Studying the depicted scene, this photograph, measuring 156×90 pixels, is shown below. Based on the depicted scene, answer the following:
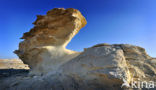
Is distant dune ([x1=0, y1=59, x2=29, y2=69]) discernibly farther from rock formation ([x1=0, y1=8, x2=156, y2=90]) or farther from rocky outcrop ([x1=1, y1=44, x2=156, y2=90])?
rocky outcrop ([x1=1, y1=44, x2=156, y2=90])

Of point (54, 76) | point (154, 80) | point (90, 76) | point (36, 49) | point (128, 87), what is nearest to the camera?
point (128, 87)

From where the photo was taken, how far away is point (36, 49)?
23.7 ft

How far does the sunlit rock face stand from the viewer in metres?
6.81

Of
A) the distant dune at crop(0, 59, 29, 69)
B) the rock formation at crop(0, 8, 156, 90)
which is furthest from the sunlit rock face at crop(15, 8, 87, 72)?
the distant dune at crop(0, 59, 29, 69)

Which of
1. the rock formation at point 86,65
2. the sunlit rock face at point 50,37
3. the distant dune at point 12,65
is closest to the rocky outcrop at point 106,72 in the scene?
the rock formation at point 86,65

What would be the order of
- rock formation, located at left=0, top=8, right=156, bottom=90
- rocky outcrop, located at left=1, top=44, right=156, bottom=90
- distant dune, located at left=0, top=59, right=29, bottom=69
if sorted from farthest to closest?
distant dune, located at left=0, top=59, right=29, bottom=69 → rock formation, located at left=0, top=8, right=156, bottom=90 → rocky outcrop, located at left=1, top=44, right=156, bottom=90

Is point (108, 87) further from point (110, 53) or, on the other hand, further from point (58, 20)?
point (58, 20)

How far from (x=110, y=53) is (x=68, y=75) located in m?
1.79

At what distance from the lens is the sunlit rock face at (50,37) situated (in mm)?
6809

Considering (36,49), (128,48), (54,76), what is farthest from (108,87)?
(36,49)

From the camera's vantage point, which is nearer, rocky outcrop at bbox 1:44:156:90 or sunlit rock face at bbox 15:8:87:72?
rocky outcrop at bbox 1:44:156:90

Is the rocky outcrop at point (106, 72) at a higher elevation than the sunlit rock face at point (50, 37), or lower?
lower

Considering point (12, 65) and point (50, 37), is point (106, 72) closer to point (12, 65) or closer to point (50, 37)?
point (50, 37)

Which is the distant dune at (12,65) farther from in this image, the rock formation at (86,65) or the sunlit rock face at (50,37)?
the rock formation at (86,65)
